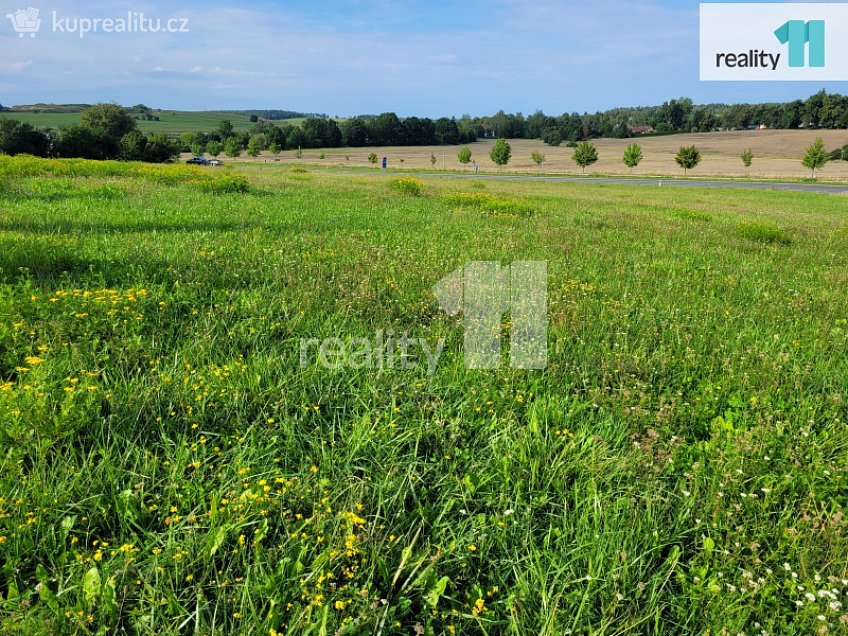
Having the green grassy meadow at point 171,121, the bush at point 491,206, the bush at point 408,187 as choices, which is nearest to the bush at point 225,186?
the bush at point 408,187

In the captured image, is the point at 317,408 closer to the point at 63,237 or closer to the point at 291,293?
the point at 291,293

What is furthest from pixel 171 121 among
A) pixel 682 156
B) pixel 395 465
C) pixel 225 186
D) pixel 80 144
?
pixel 395 465

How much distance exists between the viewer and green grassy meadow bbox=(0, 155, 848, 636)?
7.22ft

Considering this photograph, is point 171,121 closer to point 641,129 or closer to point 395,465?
point 641,129

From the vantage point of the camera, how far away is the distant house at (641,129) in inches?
5089

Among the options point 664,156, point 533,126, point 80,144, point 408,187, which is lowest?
point 408,187

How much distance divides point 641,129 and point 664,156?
53.8 metres

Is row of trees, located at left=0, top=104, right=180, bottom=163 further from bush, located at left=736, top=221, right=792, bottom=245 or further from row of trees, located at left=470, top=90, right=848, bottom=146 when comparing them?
row of trees, located at left=470, top=90, right=848, bottom=146

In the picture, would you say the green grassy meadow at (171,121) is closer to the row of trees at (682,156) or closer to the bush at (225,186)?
the row of trees at (682,156)

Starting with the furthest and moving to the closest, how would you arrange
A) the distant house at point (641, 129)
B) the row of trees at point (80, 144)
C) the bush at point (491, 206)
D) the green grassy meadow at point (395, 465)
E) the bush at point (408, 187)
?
the distant house at point (641, 129)
the row of trees at point (80, 144)
the bush at point (408, 187)
the bush at point (491, 206)
the green grassy meadow at point (395, 465)

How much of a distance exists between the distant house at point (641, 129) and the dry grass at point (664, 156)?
12.2 m

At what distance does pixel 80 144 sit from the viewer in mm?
49219

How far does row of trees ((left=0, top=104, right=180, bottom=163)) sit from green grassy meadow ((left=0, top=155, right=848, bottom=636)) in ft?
175

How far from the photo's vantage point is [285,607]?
2121 mm
